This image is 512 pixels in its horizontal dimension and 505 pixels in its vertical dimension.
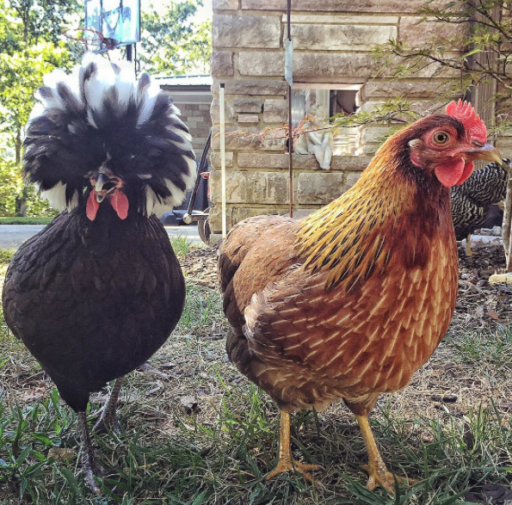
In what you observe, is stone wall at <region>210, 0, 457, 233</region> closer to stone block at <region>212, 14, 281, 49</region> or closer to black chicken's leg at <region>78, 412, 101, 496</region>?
stone block at <region>212, 14, 281, 49</region>

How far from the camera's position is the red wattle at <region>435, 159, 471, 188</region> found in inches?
49.4

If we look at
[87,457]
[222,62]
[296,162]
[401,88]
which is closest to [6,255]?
[222,62]

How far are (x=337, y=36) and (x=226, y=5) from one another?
1398mm

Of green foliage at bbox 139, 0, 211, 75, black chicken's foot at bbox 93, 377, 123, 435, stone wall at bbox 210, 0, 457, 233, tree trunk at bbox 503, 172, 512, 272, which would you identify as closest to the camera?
black chicken's foot at bbox 93, 377, 123, 435

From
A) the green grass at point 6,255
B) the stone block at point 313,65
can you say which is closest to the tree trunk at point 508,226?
the stone block at point 313,65

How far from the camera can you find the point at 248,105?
520 centimetres

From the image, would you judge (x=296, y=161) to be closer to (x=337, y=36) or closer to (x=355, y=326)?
(x=337, y=36)

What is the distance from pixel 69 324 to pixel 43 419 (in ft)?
2.33

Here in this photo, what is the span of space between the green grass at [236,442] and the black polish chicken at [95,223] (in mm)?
195

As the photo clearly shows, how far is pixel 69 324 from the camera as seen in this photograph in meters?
1.49

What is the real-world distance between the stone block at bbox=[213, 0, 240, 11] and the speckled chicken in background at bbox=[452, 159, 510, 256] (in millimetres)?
3399

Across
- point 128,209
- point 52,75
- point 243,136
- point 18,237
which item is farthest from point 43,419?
point 18,237

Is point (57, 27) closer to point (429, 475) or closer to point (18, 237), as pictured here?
point (18, 237)

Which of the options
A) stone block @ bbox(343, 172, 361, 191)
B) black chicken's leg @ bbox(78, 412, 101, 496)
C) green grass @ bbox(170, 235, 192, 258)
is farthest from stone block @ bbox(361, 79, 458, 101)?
black chicken's leg @ bbox(78, 412, 101, 496)
